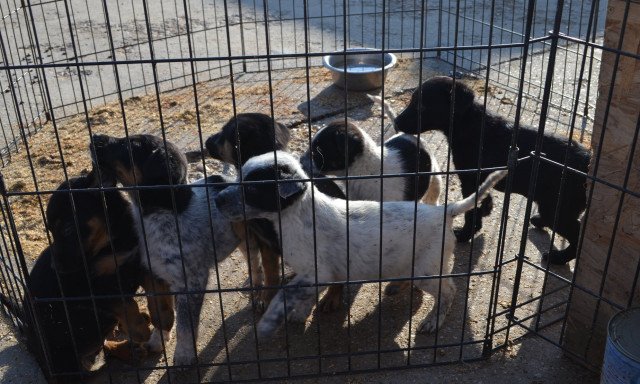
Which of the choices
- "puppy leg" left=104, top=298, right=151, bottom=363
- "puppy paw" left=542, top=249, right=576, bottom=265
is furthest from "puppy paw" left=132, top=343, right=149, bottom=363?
"puppy paw" left=542, top=249, right=576, bottom=265

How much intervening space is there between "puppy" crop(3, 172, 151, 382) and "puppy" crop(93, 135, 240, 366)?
0.13 metres

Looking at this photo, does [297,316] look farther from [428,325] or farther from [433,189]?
[433,189]

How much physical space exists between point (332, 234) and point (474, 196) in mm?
831

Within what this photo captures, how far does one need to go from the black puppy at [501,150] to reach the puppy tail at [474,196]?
2.49ft

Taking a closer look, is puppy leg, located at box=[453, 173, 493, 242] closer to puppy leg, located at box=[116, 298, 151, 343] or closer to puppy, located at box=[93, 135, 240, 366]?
puppy, located at box=[93, 135, 240, 366]

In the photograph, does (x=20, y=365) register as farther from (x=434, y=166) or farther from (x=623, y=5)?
(x=623, y=5)

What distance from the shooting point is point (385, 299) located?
4.21 meters

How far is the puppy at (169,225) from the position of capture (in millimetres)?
3562

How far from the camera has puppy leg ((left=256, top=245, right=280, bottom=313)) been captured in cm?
410

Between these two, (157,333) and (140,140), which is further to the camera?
(157,333)

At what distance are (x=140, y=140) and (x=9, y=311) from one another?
4.65 feet

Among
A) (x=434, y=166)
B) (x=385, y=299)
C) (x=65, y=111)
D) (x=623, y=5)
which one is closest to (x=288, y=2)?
(x=65, y=111)

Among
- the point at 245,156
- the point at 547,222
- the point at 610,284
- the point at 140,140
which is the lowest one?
the point at 547,222

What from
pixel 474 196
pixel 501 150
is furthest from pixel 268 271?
pixel 501 150
